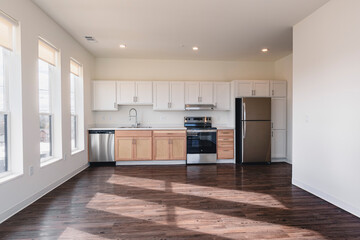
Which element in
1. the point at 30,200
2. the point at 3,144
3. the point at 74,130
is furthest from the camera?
the point at 74,130

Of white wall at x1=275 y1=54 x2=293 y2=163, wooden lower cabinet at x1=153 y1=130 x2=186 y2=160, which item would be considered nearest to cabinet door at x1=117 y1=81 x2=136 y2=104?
wooden lower cabinet at x1=153 y1=130 x2=186 y2=160

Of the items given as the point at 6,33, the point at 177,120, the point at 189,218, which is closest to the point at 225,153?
the point at 177,120

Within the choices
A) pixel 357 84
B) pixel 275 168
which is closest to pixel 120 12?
pixel 357 84

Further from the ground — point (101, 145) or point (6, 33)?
point (6, 33)

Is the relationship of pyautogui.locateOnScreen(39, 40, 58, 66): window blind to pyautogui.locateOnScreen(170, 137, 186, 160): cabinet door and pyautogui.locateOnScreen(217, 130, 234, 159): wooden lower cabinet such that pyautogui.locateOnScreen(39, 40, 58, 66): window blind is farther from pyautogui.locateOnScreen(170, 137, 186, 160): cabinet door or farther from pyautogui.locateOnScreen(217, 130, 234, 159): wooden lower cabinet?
pyautogui.locateOnScreen(217, 130, 234, 159): wooden lower cabinet

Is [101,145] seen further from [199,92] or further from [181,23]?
[181,23]

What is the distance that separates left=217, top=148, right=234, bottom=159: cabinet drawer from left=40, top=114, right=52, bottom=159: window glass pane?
3675 millimetres

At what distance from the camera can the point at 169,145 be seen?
4945 mm

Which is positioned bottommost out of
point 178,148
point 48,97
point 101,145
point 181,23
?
point 178,148

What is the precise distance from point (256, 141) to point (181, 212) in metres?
3.20

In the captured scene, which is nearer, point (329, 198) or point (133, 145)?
point (329, 198)

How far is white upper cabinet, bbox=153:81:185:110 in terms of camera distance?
5195 millimetres

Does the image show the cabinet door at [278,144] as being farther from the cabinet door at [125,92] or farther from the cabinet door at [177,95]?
the cabinet door at [125,92]

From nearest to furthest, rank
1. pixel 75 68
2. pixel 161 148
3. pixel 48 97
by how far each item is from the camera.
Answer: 1. pixel 48 97
2. pixel 75 68
3. pixel 161 148
